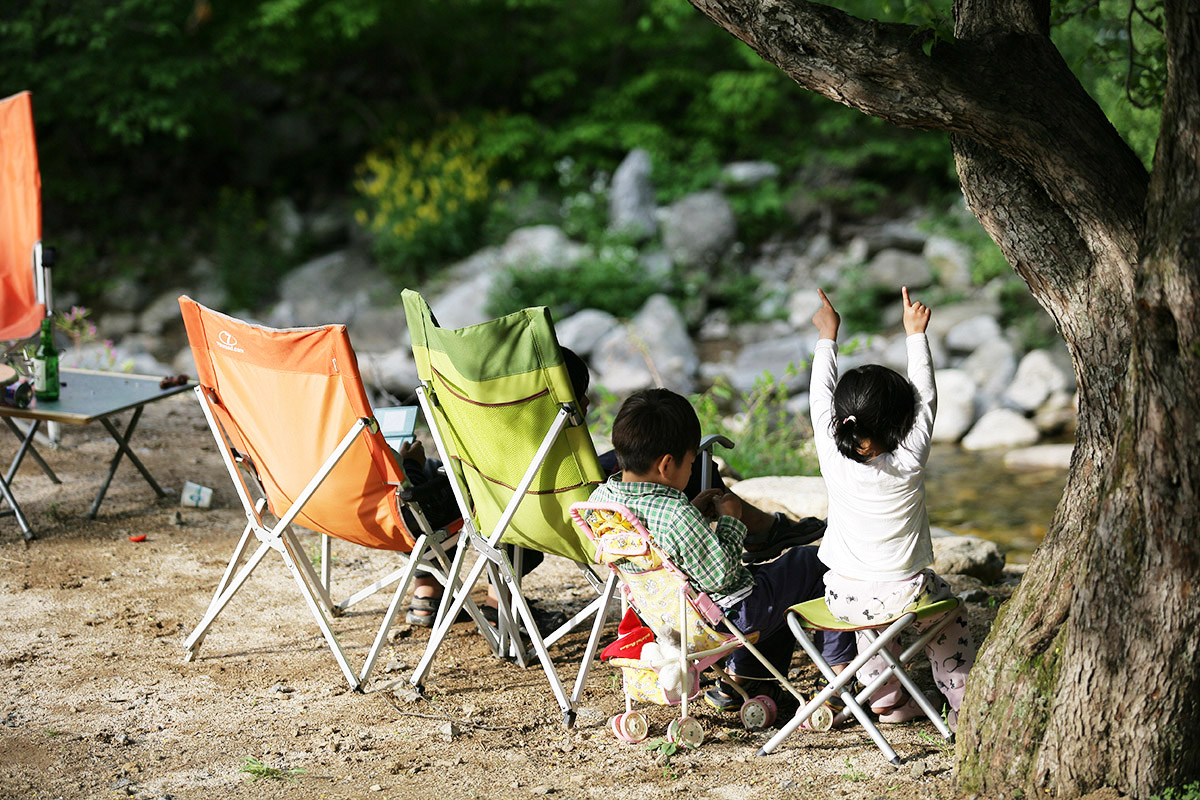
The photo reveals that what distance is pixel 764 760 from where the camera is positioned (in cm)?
279

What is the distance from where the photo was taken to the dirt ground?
271 centimetres

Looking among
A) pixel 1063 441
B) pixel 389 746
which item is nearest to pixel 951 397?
pixel 1063 441

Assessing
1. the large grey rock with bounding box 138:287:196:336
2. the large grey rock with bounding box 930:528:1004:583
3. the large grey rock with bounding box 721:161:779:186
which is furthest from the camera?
the large grey rock with bounding box 721:161:779:186

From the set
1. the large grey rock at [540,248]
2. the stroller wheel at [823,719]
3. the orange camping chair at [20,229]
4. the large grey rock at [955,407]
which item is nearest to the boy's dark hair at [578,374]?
the stroller wheel at [823,719]

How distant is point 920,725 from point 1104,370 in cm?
109

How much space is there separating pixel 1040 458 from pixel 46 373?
615 cm

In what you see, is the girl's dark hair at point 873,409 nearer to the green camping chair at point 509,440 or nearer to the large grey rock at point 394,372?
the green camping chair at point 509,440

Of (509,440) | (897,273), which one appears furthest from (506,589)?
(897,273)

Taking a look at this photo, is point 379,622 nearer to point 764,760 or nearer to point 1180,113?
point 764,760

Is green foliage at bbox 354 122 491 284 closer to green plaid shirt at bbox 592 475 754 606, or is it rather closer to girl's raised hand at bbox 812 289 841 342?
girl's raised hand at bbox 812 289 841 342

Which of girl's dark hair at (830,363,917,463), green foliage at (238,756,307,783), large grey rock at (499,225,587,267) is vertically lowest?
green foliage at (238,756,307,783)

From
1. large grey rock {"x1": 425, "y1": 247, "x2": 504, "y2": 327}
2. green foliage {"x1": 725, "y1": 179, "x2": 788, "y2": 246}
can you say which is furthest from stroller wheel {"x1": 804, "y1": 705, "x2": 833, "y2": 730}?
green foliage {"x1": 725, "y1": 179, "x2": 788, "y2": 246}

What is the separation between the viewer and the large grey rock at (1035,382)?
8.55 meters

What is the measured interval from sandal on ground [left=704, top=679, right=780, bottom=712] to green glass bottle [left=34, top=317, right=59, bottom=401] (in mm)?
3143
